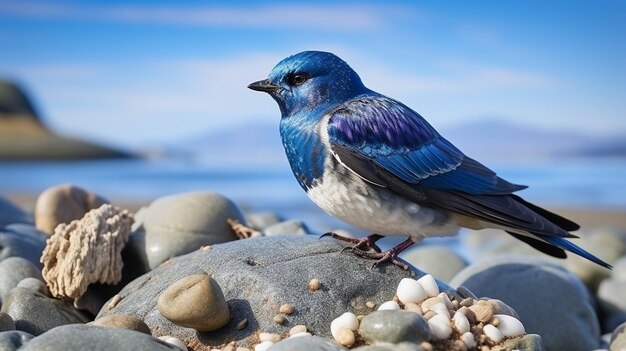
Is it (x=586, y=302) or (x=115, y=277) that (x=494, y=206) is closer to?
(x=586, y=302)

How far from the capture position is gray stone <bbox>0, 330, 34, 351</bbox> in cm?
404

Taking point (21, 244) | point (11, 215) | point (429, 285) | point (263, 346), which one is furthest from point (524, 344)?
point (11, 215)

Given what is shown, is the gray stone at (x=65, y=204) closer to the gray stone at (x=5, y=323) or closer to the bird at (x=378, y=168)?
the gray stone at (x=5, y=323)

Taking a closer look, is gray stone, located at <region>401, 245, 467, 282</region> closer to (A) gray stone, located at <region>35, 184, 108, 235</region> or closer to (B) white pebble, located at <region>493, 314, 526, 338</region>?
(A) gray stone, located at <region>35, 184, 108, 235</region>

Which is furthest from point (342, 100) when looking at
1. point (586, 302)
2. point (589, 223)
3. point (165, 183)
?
point (165, 183)

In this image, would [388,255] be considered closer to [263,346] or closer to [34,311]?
[263,346]

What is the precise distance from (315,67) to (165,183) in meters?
26.8

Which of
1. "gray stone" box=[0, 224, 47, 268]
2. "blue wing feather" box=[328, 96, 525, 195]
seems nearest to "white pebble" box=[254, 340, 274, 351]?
"blue wing feather" box=[328, 96, 525, 195]

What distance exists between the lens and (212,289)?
4.45 meters

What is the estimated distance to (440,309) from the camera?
14.6 ft

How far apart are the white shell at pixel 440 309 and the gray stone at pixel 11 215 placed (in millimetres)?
5469

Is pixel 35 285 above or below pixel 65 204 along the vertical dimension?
below

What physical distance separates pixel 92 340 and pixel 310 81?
2.15 meters

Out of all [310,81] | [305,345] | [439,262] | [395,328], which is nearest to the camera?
[305,345]
